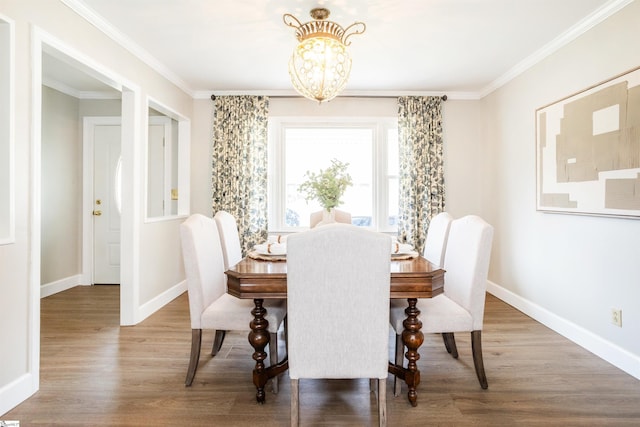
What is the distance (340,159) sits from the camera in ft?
15.3

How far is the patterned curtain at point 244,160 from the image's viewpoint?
4.45 meters

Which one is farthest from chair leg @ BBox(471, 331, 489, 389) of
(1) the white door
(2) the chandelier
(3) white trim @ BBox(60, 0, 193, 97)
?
(1) the white door

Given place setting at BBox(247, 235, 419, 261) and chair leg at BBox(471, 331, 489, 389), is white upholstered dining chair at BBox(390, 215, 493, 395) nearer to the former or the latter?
chair leg at BBox(471, 331, 489, 389)

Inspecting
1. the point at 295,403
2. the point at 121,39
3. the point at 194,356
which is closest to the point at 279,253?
the point at 194,356

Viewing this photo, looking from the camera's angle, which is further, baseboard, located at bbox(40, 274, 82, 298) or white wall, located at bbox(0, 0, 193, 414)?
baseboard, located at bbox(40, 274, 82, 298)

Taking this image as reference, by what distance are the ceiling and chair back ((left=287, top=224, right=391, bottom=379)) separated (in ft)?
6.22

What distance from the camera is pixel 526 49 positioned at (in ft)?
10.8

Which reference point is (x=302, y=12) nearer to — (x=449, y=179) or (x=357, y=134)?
(x=357, y=134)

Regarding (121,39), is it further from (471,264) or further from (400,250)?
(471,264)

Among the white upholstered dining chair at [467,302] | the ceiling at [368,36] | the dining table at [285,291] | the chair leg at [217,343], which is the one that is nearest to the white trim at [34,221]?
the ceiling at [368,36]

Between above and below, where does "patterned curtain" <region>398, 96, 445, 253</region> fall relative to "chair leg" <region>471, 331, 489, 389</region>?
above

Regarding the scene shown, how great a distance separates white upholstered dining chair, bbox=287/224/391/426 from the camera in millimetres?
1518

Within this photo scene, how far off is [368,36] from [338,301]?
240 cm

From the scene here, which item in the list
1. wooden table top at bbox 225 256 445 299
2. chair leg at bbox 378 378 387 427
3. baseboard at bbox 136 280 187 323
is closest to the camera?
chair leg at bbox 378 378 387 427
